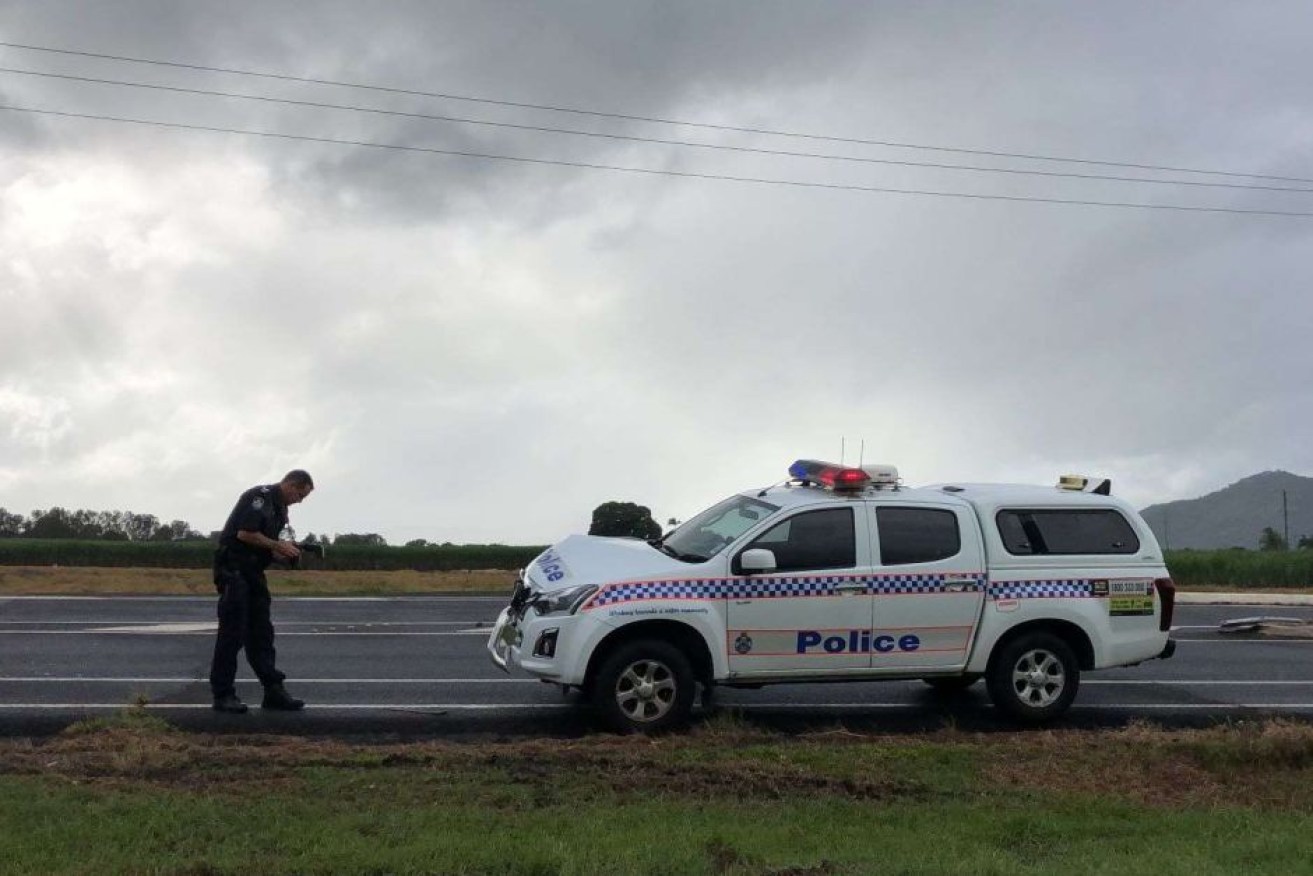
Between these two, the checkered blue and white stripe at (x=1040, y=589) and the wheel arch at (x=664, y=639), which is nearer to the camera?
the wheel arch at (x=664, y=639)

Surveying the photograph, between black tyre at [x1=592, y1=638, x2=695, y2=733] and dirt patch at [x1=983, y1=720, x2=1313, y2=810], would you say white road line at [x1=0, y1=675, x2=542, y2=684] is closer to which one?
black tyre at [x1=592, y1=638, x2=695, y2=733]

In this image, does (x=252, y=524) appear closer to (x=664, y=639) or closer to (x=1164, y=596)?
(x=664, y=639)

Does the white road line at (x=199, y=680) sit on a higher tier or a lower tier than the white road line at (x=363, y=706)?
higher

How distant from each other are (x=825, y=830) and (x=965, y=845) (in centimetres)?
68

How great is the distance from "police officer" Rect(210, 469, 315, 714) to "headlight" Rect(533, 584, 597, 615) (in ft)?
6.64

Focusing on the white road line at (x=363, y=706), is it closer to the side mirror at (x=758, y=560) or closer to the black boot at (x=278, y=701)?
the black boot at (x=278, y=701)

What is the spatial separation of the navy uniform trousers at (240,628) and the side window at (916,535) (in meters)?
4.68

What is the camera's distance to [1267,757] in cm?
899

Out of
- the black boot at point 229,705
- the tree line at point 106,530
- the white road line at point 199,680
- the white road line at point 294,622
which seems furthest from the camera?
the tree line at point 106,530

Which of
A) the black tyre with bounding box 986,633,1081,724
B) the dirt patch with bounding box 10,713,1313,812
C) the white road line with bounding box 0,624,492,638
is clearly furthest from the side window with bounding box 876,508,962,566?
the white road line with bounding box 0,624,492,638

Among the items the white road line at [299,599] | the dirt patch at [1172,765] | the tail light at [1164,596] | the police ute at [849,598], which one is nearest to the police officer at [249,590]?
the police ute at [849,598]

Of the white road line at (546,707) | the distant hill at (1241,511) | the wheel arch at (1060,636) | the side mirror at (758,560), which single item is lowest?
the white road line at (546,707)

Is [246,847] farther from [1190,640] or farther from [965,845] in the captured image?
[1190,640]

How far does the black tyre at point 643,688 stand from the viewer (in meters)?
9.34
